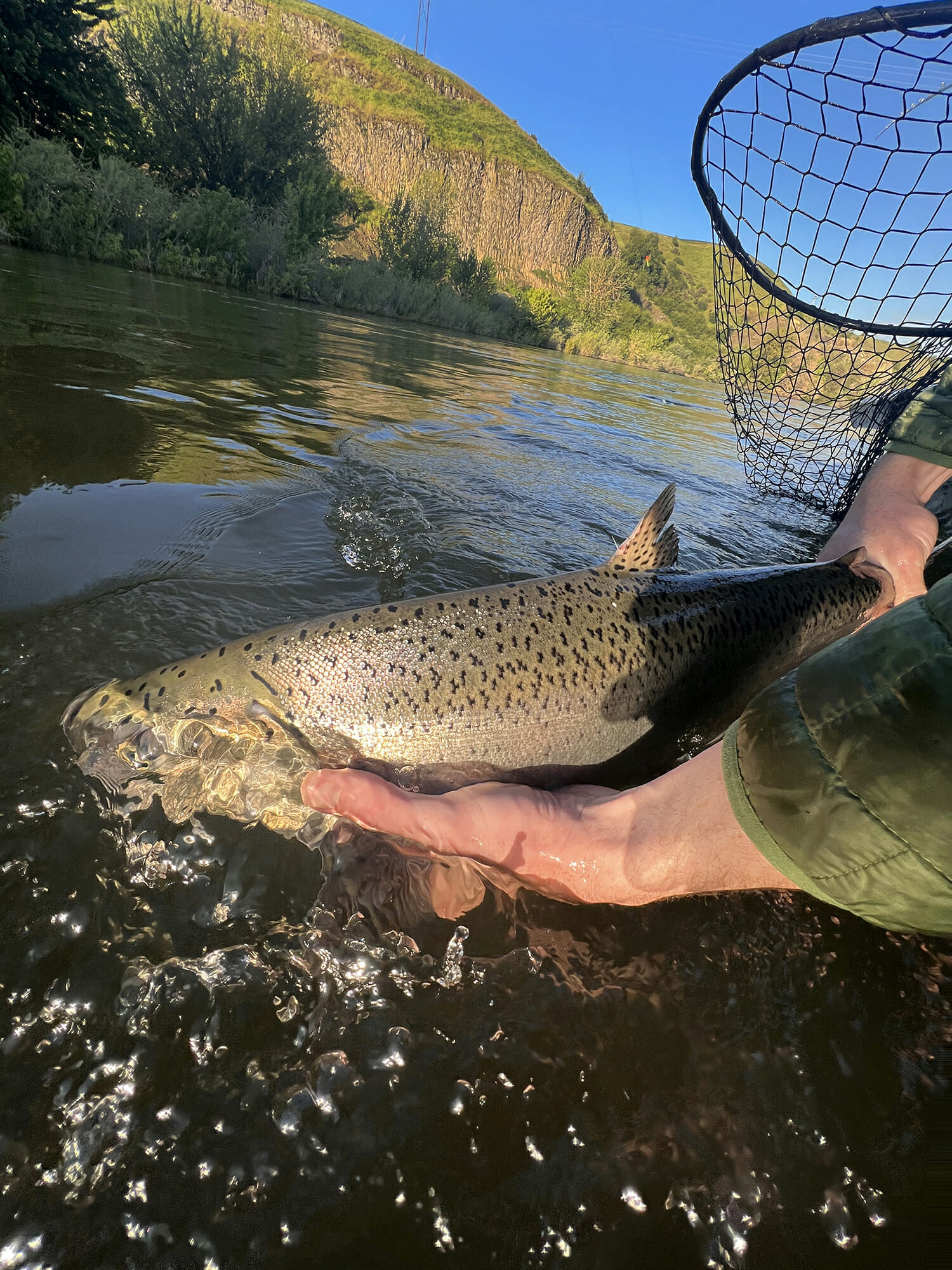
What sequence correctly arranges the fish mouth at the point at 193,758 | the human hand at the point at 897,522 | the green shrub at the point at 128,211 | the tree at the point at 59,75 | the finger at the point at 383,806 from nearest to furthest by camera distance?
the finger at the point at 383,806, the fish mouth at the point at 193,758, the human hand at the point at 897,522, the green shrub at the point at 128,211, the tree at the point at 59,75

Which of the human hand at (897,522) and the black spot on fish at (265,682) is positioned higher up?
the human hand at (897,522)

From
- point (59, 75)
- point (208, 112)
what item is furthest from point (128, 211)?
point (208, 112)

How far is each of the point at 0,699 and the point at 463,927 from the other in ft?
5.37

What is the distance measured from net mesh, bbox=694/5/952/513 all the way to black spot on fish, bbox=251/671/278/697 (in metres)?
3.11

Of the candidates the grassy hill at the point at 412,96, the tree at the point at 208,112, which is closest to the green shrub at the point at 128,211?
the tree at the point at 208,112

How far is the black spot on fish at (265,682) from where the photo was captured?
2049 mm

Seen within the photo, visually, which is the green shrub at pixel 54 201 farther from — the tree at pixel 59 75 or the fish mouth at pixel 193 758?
the fish mouth at pixel 193 758

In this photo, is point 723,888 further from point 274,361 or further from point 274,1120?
point 274,361

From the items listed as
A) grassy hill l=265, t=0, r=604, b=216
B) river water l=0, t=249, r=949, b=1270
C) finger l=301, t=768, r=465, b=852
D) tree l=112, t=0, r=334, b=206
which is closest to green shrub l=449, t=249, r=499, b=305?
tree l=112, t=0, r=334, b=206

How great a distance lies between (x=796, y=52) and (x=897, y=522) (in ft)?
7.32

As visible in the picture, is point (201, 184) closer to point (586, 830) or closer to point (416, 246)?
point (416, 246)

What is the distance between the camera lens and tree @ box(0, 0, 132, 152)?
23125 mm

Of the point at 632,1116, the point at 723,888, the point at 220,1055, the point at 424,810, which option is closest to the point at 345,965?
the point at 220,1055

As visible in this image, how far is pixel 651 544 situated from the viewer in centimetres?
265
